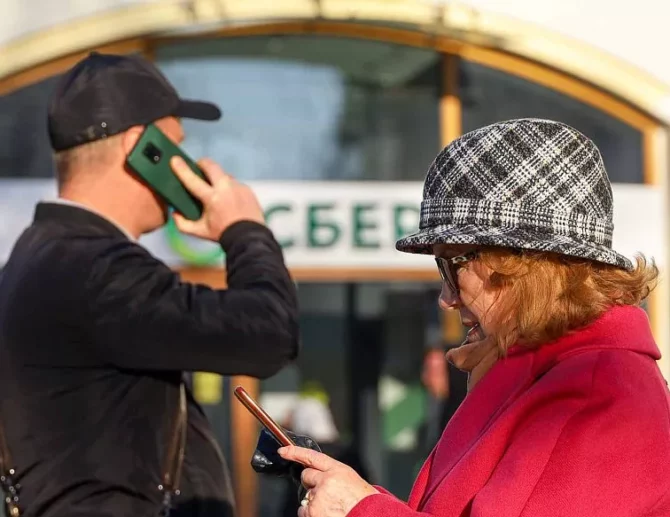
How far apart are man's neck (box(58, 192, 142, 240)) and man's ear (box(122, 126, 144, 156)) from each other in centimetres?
13

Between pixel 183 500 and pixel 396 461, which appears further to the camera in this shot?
pixel 396 461

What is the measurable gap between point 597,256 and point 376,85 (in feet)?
15.7

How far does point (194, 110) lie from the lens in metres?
2.73

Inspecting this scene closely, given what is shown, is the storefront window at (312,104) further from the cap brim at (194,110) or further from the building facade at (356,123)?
the cap brim at (194,110)

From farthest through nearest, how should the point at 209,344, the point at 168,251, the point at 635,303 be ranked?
the point at 168,251
the point at 209,344
the point at 635,303

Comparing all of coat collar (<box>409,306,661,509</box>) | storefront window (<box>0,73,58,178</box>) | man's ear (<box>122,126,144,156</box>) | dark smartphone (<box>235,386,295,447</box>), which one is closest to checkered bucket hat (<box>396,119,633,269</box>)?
coat collar (<box>409,306,661,509</box>)

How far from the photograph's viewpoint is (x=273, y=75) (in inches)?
250

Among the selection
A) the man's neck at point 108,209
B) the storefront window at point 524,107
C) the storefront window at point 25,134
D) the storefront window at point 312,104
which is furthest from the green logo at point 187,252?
the man's neck at point 108,209

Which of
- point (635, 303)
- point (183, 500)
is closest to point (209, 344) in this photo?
point (183, 500)

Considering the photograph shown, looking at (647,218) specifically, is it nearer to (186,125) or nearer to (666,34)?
(666,34)

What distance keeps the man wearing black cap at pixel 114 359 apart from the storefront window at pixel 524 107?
4147 millimetres

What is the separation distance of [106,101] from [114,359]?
606 mm

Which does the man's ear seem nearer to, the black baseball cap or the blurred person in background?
the black baseball cap

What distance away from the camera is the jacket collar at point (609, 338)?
70.1 inches
